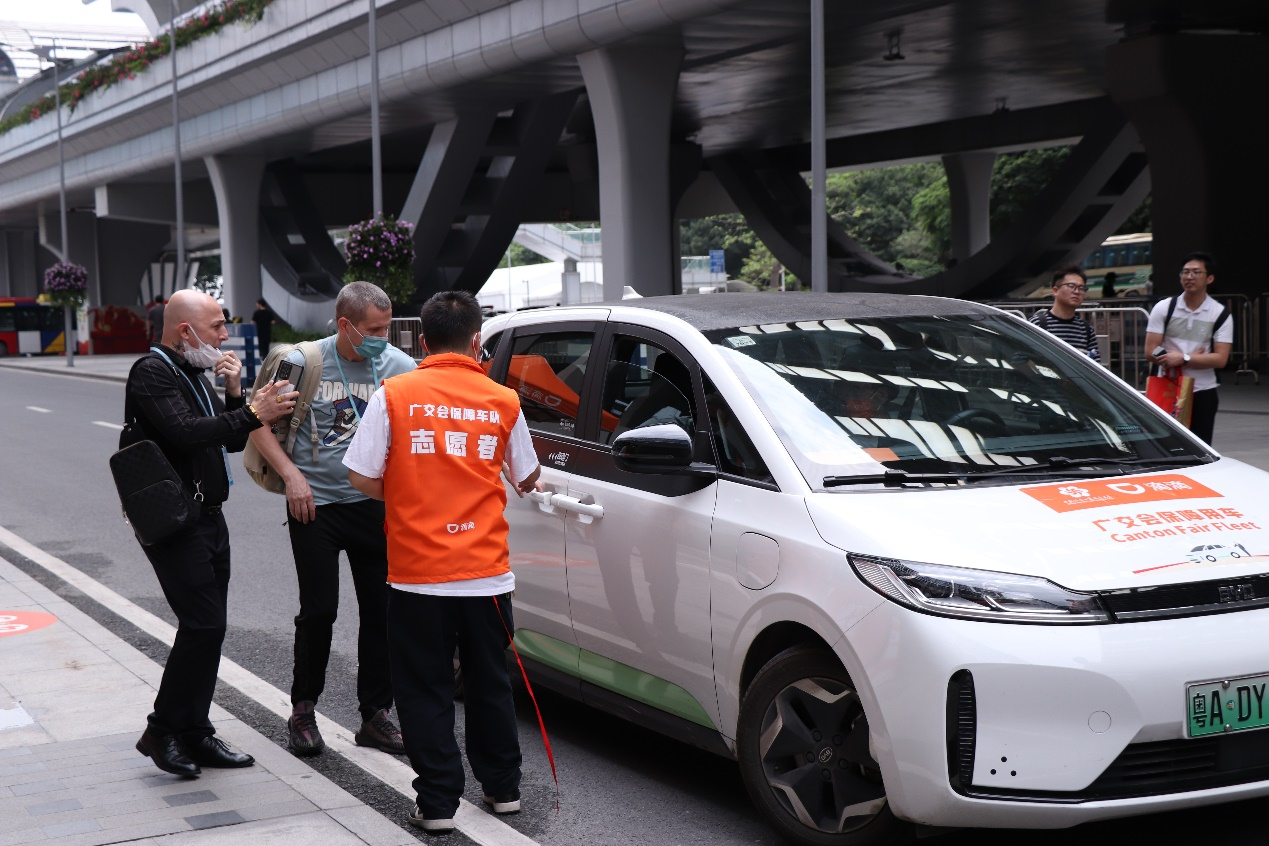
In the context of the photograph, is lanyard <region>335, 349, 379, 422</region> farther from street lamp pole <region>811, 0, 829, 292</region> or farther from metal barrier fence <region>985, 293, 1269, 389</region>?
street lamp pole <region>811, 0, 829, 292</region>

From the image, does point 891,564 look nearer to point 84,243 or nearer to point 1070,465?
point 1070,465

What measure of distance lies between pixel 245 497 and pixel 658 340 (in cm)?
972

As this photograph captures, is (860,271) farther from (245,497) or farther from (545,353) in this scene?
(545,353)

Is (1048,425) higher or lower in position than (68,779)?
higher


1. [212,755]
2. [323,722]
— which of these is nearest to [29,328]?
[323,722]

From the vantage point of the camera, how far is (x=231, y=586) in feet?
31.4

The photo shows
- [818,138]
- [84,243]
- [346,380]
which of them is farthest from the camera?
[84,243]

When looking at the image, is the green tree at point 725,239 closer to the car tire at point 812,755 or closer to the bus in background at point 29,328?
the bus in background at point 29,328

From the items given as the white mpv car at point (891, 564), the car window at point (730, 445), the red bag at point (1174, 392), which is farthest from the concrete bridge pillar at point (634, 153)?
the car window at point (730, 445)

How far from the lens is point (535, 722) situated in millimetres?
6289

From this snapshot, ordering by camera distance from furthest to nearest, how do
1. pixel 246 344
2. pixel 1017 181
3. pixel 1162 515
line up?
1. pixel 1017 181
2. pixel 246 344
3. pixel 1162 515

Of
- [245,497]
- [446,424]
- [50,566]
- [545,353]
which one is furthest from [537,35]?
[446,424]

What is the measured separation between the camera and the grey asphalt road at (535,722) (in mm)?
4773

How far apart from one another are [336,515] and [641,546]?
4.05 feet
